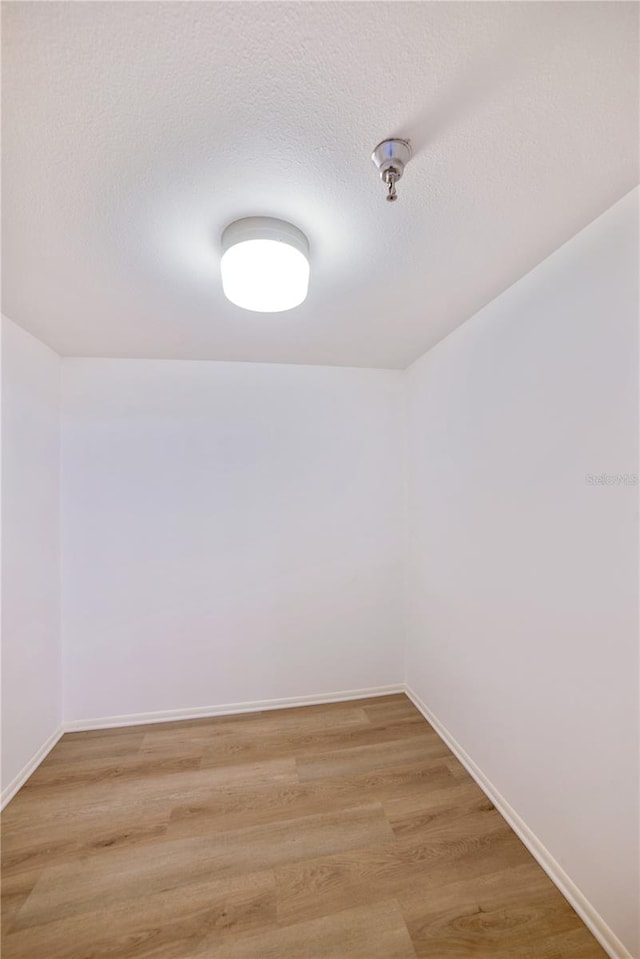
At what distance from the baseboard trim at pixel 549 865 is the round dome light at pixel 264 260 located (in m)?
2.35

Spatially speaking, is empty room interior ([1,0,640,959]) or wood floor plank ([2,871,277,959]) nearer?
empty room interior ([1,0,640,959])

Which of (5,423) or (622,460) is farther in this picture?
(5,423)

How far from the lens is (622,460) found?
117cm

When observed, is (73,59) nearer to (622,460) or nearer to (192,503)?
(622,460)

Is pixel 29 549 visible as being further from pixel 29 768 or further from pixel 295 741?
pixel 295 741

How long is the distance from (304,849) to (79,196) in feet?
8.24

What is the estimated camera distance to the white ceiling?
73cm

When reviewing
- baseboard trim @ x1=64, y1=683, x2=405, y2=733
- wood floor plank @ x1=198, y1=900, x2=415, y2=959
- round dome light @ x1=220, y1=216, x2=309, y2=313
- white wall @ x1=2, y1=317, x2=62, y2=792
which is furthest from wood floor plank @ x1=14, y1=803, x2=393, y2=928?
round dome light @ x1=220, y1=216, x2=309, y2=313

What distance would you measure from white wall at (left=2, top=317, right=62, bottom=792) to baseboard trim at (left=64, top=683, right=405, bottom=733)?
217 millimetres

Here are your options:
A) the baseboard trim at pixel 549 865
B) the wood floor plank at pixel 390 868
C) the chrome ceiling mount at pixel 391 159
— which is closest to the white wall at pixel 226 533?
the baseboard trim at pixel 549 865

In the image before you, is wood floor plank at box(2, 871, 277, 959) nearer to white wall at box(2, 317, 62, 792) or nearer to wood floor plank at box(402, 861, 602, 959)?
wood floor plank at box(402, 861, 602, 959)

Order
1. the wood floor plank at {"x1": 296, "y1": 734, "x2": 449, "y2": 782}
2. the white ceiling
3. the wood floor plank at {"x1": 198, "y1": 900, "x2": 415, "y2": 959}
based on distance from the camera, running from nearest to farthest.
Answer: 1. the white ceiling
2. the wood floor plank at {"x1": 198, "y1": 900, "x2": 415, "y2": 959}
3. the wood floor plank at {"x1": 296, "y1": 734, "x2": 449, "y2": 782}

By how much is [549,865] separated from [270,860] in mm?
1078

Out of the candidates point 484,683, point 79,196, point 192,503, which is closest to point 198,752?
point 192,503
